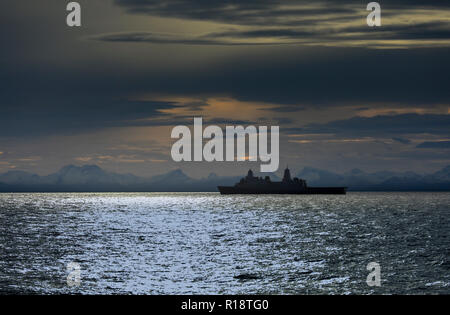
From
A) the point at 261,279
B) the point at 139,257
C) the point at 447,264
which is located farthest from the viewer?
the point at 139,257

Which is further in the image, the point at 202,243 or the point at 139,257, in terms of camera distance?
the point at 202,243

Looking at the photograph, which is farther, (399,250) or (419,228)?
(419,228)

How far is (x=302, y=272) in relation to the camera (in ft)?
124

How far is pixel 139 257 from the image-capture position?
4572 cm

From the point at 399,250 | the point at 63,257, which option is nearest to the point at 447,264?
the point at 399,250
